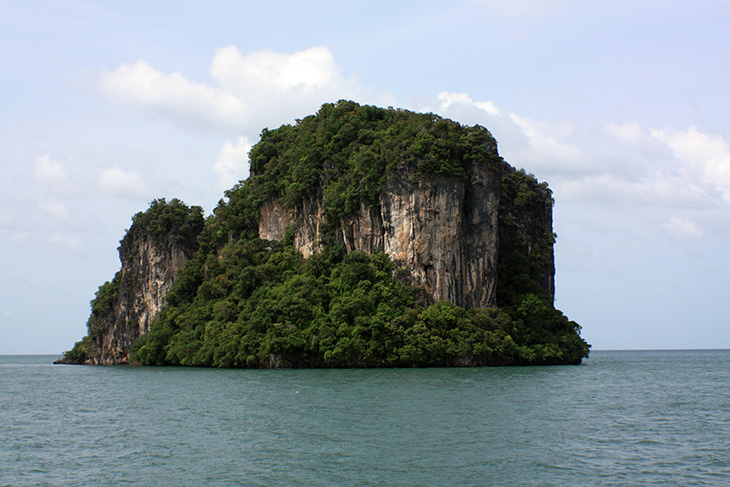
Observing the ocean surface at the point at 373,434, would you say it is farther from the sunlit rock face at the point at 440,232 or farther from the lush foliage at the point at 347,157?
the lush foliage at the point at 347,157

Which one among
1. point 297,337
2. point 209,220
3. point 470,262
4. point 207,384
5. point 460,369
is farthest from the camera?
point 209,220

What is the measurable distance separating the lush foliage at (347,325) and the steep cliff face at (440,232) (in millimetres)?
1923

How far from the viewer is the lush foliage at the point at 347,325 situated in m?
52.3

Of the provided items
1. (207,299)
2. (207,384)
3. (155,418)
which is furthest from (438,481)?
(207,299)

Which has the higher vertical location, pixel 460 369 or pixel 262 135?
pixel 262 135

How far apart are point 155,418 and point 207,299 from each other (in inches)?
1658

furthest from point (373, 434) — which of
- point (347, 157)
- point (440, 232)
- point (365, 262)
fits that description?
point (347, 157)

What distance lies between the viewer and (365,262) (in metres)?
59.6

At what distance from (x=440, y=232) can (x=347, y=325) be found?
1190cm

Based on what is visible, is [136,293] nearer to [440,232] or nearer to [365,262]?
[365,262]

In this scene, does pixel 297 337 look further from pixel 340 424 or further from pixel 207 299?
pixel 340 424

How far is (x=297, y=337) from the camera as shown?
5297cm

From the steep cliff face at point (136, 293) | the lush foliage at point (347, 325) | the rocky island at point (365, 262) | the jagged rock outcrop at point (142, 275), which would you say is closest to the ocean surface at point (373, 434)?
the lush foliage at point (347, 325)

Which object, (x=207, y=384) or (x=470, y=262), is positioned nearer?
(x=207, y=384)
